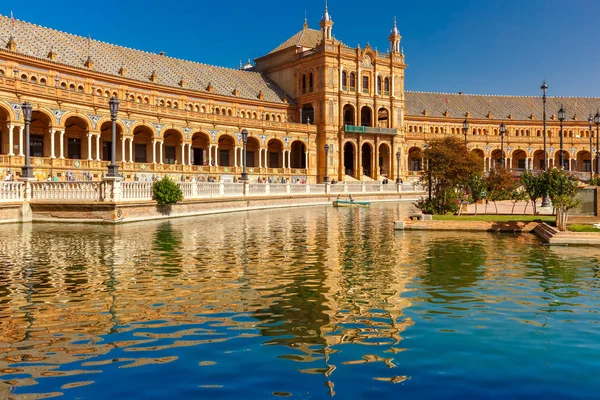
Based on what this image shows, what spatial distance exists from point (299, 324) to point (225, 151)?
55671 millimetres

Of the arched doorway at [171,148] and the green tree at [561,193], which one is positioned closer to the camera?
the green tree at [561,193]

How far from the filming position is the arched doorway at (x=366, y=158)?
7244 cm

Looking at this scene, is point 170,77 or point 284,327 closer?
point 284,327

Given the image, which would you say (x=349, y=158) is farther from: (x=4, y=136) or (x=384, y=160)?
(x=4, y=136)

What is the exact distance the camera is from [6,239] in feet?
56.3

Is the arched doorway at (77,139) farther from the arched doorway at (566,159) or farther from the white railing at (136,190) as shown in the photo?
the arched doorway at (566,159)

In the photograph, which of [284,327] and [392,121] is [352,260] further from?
[392,121]

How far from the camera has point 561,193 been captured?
19344 millimetres

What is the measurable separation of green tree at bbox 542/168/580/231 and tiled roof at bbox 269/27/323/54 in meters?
56.1

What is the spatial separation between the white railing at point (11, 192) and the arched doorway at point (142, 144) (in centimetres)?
2813

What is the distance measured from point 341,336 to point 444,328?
4.76 ft

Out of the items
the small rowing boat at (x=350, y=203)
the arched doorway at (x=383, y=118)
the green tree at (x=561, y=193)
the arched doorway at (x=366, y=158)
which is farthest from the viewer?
the arched doorway at (x=383, y=118)

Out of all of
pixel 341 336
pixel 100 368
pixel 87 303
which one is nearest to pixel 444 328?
pixel 341 336

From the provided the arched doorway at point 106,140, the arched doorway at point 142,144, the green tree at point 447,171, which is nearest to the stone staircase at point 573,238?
the green tree at point 447,171
